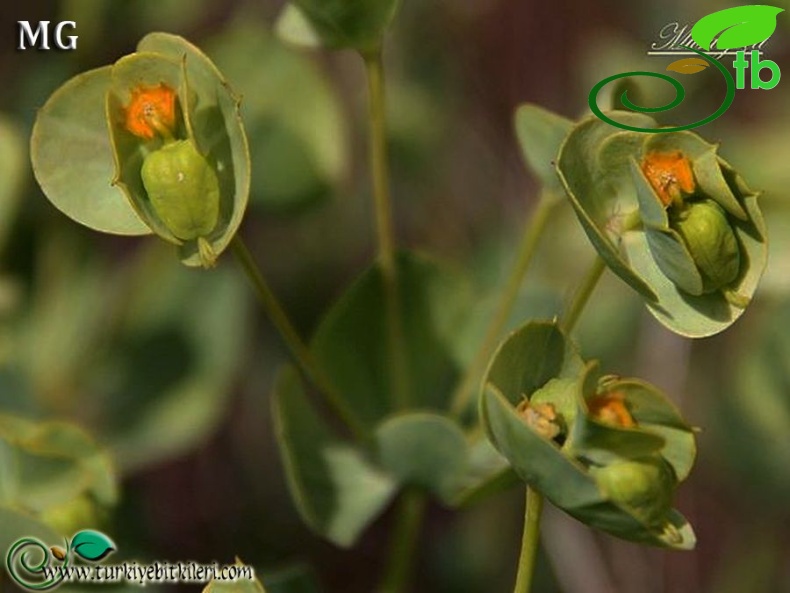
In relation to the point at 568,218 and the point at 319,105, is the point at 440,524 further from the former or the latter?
the point at 319,105

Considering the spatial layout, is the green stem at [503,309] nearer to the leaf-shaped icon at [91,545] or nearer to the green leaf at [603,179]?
the green leaf at [603,179]

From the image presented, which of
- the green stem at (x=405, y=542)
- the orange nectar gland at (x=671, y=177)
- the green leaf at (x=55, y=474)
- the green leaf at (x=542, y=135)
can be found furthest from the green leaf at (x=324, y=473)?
the orange nectar gland at (x=671, y=177)

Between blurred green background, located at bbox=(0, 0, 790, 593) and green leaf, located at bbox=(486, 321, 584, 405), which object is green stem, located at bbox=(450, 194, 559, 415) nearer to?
blurred green background, located at bbox=(0, 0, 790, 593)

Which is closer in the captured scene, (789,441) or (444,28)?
(789,441)

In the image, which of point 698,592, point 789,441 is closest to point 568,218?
point 789,441

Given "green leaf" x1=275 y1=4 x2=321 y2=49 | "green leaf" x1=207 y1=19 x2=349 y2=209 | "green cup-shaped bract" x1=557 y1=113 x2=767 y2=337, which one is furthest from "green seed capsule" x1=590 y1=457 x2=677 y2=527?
"green leaf" x1=207 y1=19 x2=349 y2=209

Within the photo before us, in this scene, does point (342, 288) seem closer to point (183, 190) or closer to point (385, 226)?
point (385, 226)
